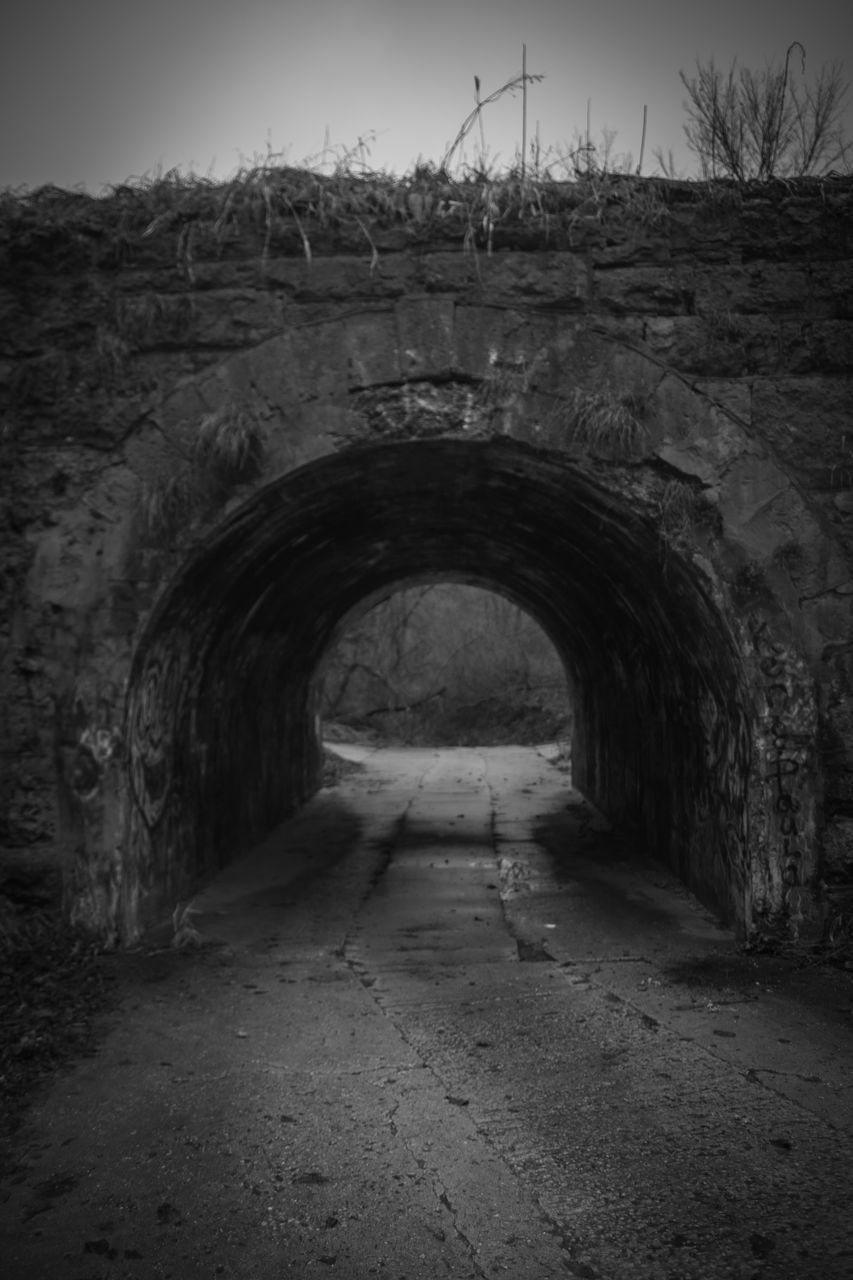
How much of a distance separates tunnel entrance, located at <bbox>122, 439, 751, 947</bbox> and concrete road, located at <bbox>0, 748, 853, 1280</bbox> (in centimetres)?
74

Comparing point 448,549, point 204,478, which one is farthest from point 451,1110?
point 448,549

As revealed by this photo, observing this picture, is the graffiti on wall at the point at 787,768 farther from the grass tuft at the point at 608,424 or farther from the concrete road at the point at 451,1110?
the grass tuft at the point at 608,424

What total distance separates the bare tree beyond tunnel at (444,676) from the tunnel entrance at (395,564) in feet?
44.1

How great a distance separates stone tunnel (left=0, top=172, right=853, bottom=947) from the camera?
5.25 m

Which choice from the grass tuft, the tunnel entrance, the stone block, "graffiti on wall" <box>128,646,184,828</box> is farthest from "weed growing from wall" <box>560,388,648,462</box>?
"graffiti on wall" <box>128,646,184,828</box>

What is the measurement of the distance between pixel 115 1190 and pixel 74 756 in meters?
2.66

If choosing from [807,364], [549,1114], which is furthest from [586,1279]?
[807,364]

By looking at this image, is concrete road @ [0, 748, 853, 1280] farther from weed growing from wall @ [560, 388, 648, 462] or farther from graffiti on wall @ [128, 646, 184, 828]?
weed growing from wall @ [560, 388, 648, 462]

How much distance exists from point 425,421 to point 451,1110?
3521 millimetres

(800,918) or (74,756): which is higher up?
(74,756)

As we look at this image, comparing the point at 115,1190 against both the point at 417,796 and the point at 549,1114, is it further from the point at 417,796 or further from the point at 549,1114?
the point at 417,796

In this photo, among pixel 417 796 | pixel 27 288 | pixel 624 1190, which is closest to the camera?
pixel 624 1190

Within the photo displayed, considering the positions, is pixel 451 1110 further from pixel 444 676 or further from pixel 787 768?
Answer: pixel 444 676

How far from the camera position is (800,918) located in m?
5.21
